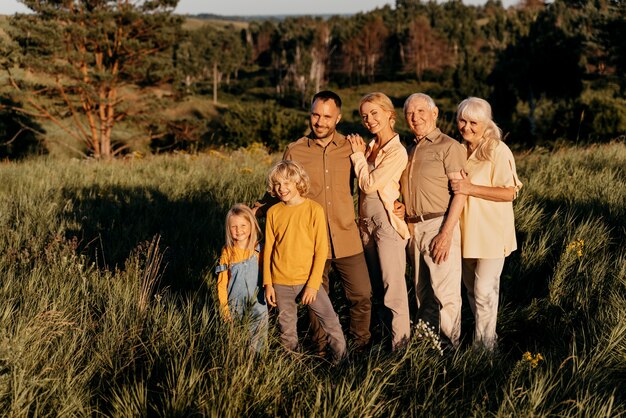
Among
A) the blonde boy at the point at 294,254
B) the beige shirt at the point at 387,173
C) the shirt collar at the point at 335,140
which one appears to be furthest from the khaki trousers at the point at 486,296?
the shirt collar at the point at 335,140

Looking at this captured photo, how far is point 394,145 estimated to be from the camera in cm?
338

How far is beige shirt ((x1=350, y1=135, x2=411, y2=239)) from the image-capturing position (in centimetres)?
332

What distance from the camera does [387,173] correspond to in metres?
→ 3.32

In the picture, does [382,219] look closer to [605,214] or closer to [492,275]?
[492,275]

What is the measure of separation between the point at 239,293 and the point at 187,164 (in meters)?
6.13

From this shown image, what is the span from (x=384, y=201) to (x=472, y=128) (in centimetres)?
76

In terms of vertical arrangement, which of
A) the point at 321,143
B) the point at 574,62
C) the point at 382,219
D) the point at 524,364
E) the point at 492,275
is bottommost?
the point at 524,364

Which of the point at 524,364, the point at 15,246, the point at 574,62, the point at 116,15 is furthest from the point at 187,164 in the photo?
the point at 574,62

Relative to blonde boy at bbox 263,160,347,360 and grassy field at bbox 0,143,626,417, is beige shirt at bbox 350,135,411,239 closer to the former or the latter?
blonde boy at bbox 263,160,347,360

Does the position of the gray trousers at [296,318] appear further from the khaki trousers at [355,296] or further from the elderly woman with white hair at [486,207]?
the elderly woman with white hair at [486,207]

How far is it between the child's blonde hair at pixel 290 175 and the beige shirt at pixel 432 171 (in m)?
0.70

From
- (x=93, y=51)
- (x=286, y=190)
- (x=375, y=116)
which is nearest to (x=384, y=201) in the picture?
(x=375, y=116)

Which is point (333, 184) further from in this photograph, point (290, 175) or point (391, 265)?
point (391, 265)

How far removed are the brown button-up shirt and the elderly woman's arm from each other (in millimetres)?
691
